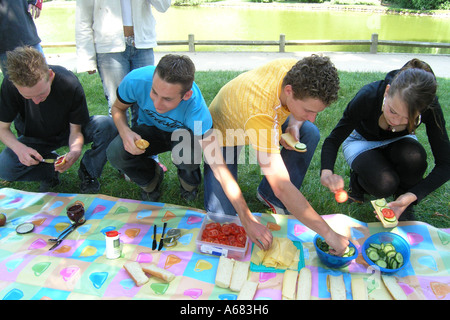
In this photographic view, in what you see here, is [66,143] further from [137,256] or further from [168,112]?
[137,256]

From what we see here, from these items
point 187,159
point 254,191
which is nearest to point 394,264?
point 254,191

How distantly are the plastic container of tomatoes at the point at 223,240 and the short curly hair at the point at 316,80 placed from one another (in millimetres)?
884

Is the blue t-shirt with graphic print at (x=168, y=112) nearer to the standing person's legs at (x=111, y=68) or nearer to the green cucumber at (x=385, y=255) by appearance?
the standing person's legs at (x=111, y=68)

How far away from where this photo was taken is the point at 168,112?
2.30 meters

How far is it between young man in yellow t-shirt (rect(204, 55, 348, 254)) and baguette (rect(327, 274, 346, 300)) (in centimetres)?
15

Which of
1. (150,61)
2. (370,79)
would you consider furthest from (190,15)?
(150,61)

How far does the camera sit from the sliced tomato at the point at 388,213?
209 centimetres

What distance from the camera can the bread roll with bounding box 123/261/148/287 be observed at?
71.4 inches

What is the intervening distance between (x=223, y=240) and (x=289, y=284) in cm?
46

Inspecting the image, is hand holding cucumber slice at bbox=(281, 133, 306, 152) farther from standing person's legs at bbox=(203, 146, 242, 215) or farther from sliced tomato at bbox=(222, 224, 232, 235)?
sliced tomato at bbox=(222, 224, 232, 235)

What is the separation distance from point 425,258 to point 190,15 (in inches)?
869

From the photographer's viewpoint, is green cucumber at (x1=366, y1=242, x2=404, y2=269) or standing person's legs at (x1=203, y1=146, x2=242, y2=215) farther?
standing person's legs at (x1=203, y1=146, x2=242, y2=215)

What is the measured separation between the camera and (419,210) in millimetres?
2613

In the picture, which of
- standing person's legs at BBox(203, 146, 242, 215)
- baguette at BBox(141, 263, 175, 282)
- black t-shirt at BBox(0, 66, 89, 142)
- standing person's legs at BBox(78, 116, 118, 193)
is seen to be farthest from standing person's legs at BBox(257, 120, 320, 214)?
Answer: black t-shirt at BBox(0, 66, 89, 142)
